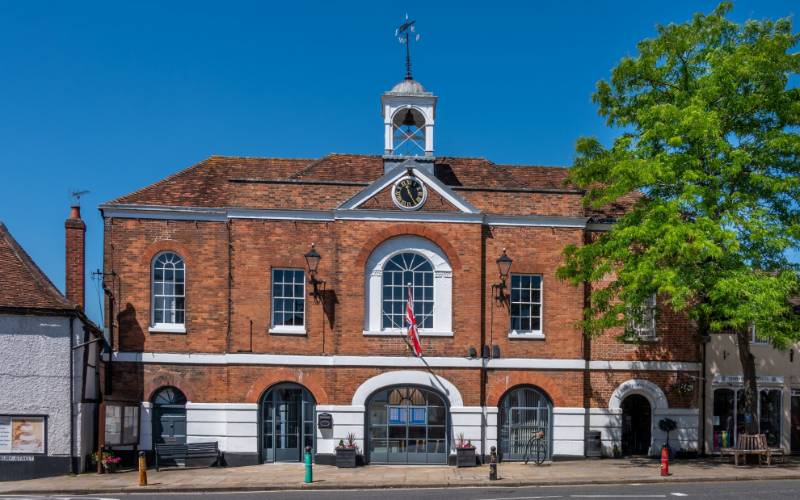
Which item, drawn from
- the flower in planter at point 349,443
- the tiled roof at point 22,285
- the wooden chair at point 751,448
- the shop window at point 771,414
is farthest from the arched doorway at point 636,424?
the tiled roof at point 22,285

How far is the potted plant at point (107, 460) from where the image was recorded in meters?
23.0

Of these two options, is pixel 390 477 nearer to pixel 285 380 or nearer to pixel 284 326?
pixel 285 380

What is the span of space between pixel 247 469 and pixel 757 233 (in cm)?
1505

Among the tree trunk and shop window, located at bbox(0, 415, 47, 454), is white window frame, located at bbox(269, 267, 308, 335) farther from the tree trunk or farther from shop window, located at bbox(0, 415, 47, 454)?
the tree trunk

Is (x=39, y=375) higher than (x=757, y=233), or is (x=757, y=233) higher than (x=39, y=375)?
A: (x=757, y=233)

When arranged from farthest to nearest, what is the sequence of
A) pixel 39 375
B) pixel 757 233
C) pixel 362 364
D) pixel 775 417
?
pixel 775 417 < pixel 362 364 < pixel 39 375 < pixel 757 233

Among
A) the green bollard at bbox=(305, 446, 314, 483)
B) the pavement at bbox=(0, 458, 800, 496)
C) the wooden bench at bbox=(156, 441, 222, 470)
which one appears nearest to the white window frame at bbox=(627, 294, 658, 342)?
the pavement at bbox=(0, 458, 800, 496)

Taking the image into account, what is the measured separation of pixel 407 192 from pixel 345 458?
7942 millimetres

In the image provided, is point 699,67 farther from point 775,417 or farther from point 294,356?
point 294,356

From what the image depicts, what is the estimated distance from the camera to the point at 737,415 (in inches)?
1059

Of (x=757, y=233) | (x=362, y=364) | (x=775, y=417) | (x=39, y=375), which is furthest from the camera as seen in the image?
(x=775, y=417)

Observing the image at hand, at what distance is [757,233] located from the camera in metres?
21.2

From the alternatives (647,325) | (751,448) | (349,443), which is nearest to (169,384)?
(349,443)

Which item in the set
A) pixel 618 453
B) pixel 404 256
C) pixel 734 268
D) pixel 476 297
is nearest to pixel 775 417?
pixel 618 453
